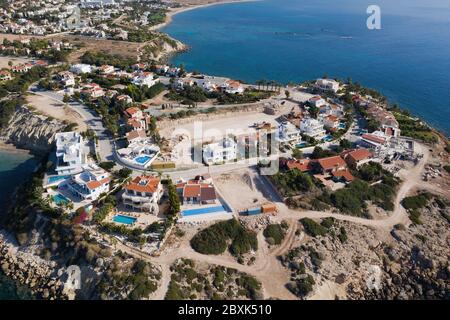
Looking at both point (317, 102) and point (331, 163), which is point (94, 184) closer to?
point (331, 163)

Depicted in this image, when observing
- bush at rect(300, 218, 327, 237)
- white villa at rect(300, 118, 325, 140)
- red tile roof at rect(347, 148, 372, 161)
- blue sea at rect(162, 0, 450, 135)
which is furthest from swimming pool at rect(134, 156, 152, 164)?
blue sea at rect(162, 0, 450, 135)

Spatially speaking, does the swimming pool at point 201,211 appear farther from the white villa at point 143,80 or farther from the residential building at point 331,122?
the white villa at point 143,80

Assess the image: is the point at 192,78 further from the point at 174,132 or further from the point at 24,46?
the point at 24,46

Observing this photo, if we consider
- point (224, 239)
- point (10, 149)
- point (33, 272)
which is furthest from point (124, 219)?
point (10, 149)

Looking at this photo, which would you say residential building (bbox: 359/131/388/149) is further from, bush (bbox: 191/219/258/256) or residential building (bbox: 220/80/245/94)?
residential building (bbox: 220/80/245/94)

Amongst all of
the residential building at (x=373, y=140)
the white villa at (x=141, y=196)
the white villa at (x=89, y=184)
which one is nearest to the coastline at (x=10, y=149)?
the white villa at (x=89, y=184)

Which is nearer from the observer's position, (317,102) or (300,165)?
(300,165)
